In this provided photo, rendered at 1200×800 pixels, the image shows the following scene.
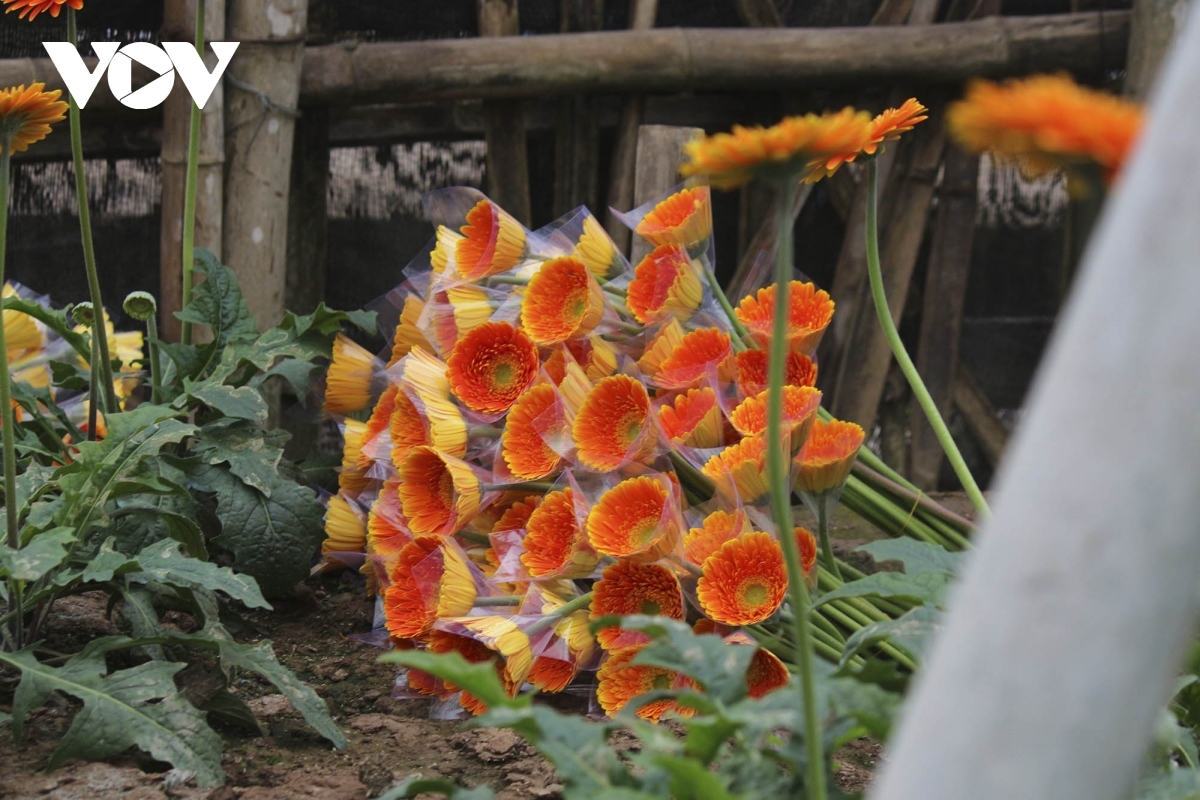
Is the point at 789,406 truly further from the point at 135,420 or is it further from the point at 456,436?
the point at 135,420

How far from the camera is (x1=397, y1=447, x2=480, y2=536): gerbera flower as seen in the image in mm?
1743

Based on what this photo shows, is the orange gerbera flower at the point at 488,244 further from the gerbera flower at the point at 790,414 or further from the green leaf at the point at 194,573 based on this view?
the green leaf at the point at 194,573

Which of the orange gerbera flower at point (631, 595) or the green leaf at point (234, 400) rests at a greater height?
the green leaf at point (234, 400)

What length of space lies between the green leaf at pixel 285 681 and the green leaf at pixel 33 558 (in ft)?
0.89

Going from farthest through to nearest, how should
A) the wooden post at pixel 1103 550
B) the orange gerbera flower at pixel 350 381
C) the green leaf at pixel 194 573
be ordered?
the orange gerbera flower at pixel 350 381
the green leaf at pixel 194 573
the wooden post at pixel 1103 550

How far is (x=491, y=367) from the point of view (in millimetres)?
1805

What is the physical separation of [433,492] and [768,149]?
1208 millimetres

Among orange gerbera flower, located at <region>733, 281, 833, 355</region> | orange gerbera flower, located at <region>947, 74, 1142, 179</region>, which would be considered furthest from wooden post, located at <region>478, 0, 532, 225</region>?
orange gerbera flower, located at <region>947, 74, 1142, 179</region>

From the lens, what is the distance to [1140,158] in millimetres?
535

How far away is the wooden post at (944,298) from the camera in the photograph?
3.09 meters

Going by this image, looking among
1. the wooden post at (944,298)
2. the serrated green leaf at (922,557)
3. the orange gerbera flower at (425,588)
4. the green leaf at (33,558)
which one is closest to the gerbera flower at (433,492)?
the orange gerbera flower at (425,588)

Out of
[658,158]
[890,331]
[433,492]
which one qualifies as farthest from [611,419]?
[658,158]

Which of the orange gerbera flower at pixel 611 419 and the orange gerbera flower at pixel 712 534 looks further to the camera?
the orange gerbera flower at pixel 611 419

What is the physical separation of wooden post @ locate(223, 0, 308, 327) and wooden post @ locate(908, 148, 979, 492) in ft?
5.42
